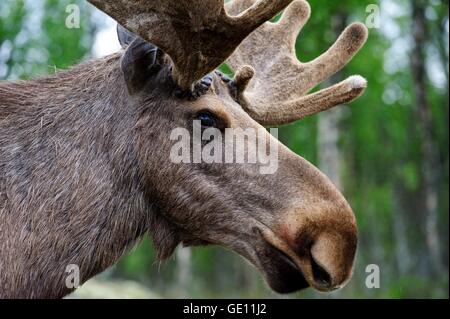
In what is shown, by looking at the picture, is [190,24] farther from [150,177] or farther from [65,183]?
[65,183]

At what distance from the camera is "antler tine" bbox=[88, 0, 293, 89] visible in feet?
14.4

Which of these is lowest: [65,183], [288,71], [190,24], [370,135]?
[65,183]

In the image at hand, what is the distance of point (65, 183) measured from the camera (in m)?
4.56

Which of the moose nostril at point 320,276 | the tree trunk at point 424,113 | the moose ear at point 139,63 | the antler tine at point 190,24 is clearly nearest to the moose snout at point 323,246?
the moose nostril at point 320,276

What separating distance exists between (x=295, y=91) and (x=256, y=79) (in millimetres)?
330

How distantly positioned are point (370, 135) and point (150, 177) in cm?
2952

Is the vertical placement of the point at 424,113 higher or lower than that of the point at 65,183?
higher

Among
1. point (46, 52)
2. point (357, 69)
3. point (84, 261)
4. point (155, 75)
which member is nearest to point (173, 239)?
point (84, 261)

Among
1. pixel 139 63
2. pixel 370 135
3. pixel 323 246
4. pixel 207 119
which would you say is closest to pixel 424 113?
pixel 207 119

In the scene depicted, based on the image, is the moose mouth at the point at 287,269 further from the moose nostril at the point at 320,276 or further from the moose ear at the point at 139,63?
the moose ear at the point at 139,63

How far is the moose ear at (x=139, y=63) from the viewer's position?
4.65 m

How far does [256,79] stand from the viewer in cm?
607

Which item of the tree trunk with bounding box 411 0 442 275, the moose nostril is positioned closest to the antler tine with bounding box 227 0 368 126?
the moose nostril

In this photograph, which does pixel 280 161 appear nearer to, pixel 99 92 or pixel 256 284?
pixel 99 92
